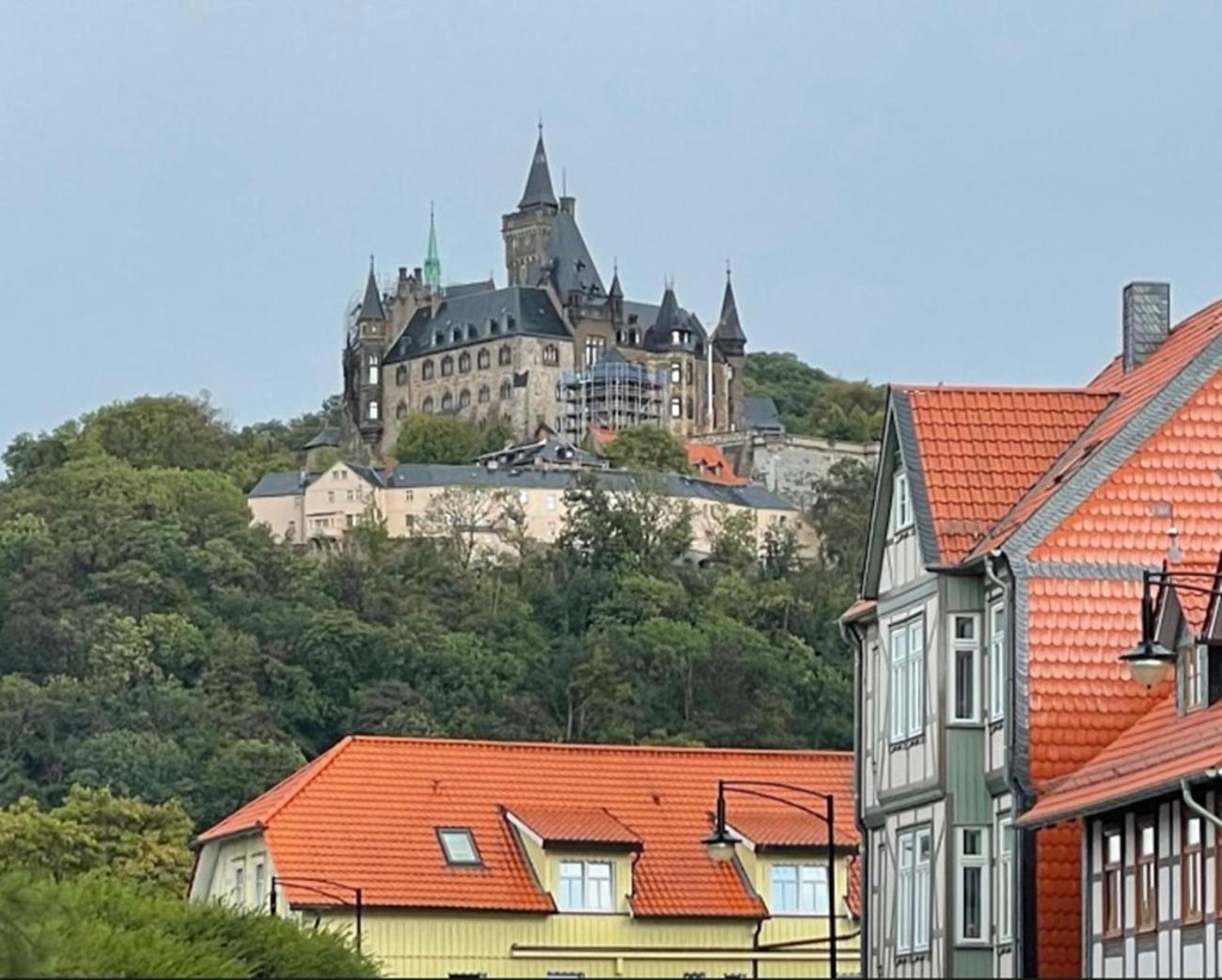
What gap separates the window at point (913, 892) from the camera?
142 feet

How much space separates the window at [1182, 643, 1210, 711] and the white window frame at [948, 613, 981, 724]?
4.37 metres

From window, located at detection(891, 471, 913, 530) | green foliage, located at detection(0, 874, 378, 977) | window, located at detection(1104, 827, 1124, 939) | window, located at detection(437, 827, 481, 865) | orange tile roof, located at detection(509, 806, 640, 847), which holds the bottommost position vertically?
green foliage, located at detection(0, 874, 378, 977)

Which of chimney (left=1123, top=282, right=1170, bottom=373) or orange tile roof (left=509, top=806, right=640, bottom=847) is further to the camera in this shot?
orange tile roof (left=509, top=806, right=640, bottom=847)

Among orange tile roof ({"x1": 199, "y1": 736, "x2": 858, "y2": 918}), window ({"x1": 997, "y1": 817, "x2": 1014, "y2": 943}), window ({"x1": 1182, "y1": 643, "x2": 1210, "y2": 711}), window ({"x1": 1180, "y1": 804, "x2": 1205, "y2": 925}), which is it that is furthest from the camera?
orange tile roof ({"x1": 199, "y1": 736, "x2": 858, "y2": 918})

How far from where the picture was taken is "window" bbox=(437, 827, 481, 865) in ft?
196

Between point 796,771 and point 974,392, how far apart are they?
2112 cm

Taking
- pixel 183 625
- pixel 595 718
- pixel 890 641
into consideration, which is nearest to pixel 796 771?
pixel 890 641

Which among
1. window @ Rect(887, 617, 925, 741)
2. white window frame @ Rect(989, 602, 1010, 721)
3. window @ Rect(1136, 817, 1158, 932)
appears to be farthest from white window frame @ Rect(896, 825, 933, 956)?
window @ Rect(1136, 817, 1158, 932)

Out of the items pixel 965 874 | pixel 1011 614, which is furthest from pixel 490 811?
pixel 1011 614

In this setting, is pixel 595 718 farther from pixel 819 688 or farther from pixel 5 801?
pixel 5 801

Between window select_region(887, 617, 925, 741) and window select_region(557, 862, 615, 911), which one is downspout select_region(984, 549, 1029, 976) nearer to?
window select_region(887, 617, 925, 741)

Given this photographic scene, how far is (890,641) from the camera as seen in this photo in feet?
148

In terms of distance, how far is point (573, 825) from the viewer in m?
60.4

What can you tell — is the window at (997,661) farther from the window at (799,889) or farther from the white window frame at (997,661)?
the window at (799,889)
